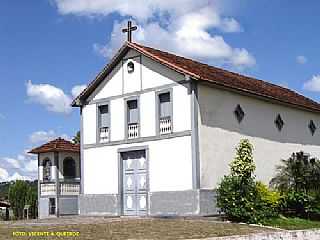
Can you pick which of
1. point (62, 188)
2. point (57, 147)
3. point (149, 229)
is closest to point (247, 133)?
point (149, 229)

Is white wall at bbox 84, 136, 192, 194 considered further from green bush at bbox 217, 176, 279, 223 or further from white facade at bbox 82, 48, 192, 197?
green bush at bbox 217, 176, 279, 223

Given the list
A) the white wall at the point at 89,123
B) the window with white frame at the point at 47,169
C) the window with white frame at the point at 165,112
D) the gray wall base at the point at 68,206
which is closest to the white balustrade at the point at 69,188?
the gray wall base at the point at 68,206

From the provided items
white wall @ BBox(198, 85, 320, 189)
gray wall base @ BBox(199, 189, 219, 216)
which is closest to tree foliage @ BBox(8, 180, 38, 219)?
white wall @ BBox(198, 85, 320, 189)

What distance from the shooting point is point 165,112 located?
1015 inches

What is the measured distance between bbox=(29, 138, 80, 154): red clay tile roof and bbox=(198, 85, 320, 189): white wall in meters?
10.7

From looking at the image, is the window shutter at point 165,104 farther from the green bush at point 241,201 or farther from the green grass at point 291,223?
the green grass at point 291,223

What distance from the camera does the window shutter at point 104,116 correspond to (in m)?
28.3

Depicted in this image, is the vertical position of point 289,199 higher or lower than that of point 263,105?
lower

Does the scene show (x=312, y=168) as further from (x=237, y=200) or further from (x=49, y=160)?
(x=49, y=160)

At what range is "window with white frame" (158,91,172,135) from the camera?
25469 mm

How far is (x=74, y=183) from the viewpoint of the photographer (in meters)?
33.6

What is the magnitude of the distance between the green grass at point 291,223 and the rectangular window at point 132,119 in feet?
22.6

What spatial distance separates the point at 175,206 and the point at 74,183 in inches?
411

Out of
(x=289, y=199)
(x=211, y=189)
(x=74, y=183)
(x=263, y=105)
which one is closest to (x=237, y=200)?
(x=211, y=189)
